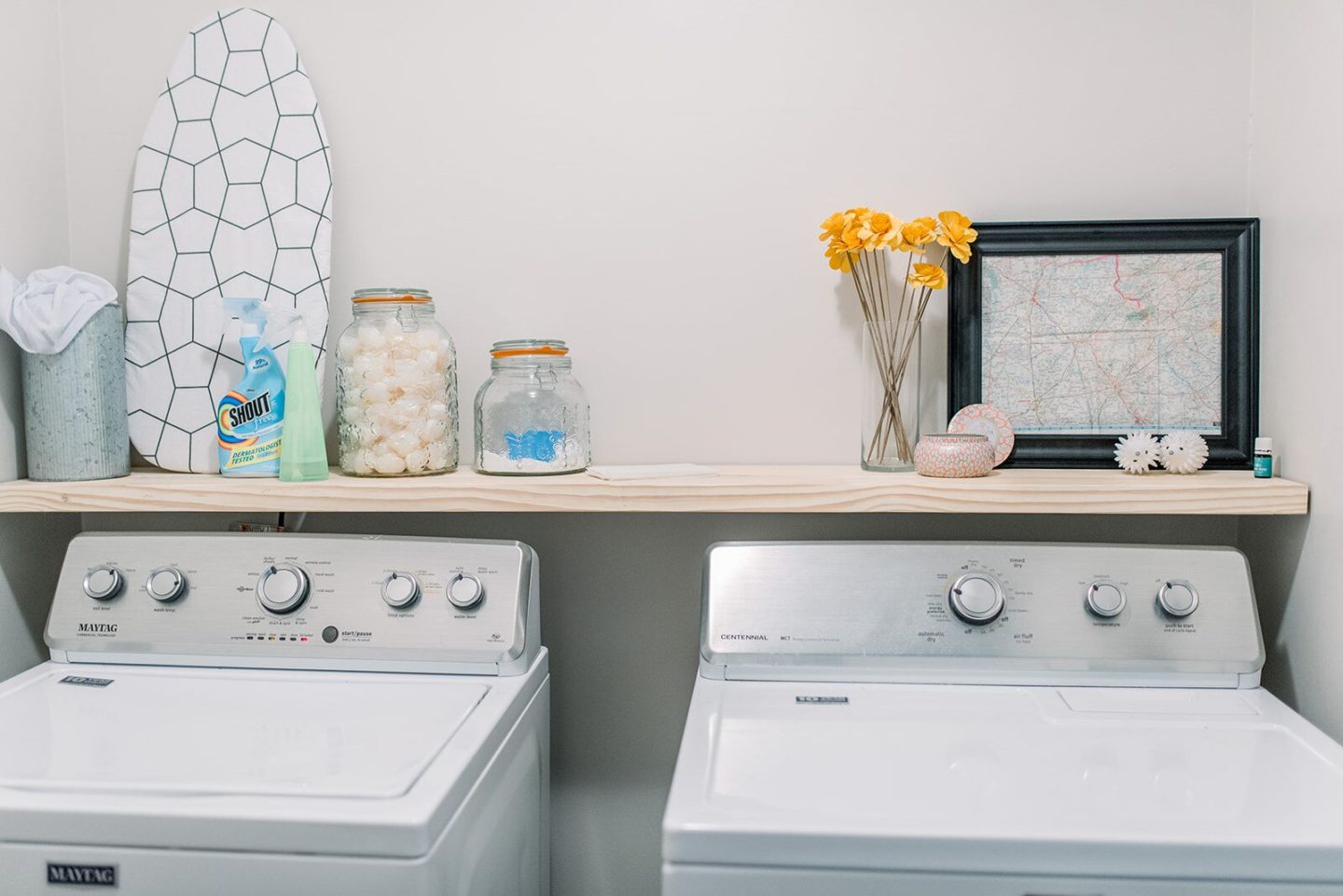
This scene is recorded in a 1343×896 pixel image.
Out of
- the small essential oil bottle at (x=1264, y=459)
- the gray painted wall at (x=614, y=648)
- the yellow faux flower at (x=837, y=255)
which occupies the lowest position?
the gray painted wall at (x=614, y=648)

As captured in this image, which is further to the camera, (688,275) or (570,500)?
(688,275)

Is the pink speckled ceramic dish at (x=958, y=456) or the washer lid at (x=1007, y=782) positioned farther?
the pink speckled ceramic dish at (x=958, y=456)

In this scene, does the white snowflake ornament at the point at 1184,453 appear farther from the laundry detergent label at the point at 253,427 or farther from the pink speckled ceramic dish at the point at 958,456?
the laundry detergent label at the point at 253,427

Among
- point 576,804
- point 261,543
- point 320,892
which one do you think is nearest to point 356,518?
point 261,543

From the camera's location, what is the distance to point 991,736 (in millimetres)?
1154

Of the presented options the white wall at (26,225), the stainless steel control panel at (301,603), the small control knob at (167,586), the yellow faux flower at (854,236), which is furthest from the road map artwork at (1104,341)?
the white wall at (26,225)

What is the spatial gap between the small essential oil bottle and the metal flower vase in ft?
1.54

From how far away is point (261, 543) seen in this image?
1424mm

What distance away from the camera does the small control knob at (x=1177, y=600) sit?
4.29 ft

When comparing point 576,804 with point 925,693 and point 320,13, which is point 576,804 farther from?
point 320,13

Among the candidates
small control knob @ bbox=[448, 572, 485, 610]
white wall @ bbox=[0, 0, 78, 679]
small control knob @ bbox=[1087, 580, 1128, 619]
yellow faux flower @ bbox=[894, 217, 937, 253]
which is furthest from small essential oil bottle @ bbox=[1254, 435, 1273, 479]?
white wall @ bbox=[0, 0, 78, 679]

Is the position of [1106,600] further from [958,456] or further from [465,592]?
[465,592]

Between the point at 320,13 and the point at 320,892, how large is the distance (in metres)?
1.38

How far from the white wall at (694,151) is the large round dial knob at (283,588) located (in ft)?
1.49
